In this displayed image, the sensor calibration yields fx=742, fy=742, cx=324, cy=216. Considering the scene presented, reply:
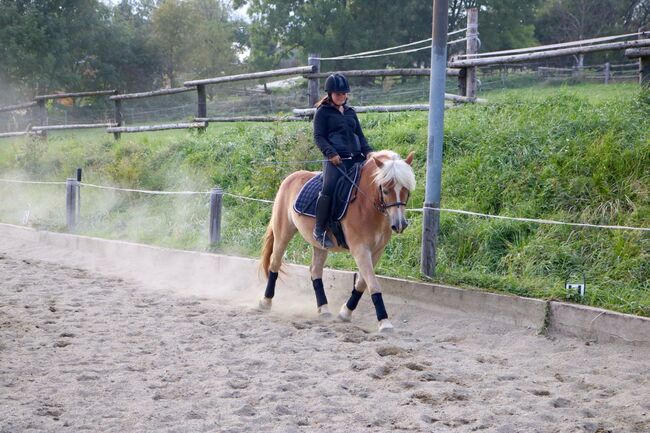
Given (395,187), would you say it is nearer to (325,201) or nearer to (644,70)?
(325,201)

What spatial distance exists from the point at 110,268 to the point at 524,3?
40.2 m

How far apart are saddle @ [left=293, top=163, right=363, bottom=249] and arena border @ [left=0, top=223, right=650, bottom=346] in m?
0.95

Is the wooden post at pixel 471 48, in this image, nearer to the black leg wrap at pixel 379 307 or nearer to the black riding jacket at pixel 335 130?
the black riding jacket at pixel 335 130

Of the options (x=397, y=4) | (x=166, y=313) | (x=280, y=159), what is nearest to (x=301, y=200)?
(x=166, y=313)

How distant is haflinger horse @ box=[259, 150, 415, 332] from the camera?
22.5 ft

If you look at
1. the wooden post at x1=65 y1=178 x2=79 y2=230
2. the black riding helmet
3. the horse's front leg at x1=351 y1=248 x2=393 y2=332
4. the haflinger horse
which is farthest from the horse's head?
the wooden post at x1=65 y1=178 x2=79 y2=230

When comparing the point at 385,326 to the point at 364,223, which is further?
the point at 364,223

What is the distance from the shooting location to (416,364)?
5754mm

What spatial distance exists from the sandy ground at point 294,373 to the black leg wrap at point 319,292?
22cm

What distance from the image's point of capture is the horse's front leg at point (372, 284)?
22.8 ft

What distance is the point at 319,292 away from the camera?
7895mm

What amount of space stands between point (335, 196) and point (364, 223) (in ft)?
1.52

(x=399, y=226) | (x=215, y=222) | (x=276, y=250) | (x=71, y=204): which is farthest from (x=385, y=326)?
(x=71, y=204)

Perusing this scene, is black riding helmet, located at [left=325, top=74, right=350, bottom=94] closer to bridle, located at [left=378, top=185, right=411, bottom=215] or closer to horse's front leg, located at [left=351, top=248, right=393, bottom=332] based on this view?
bridle, located at [left=378, top=185, right=411, bottom=215]
